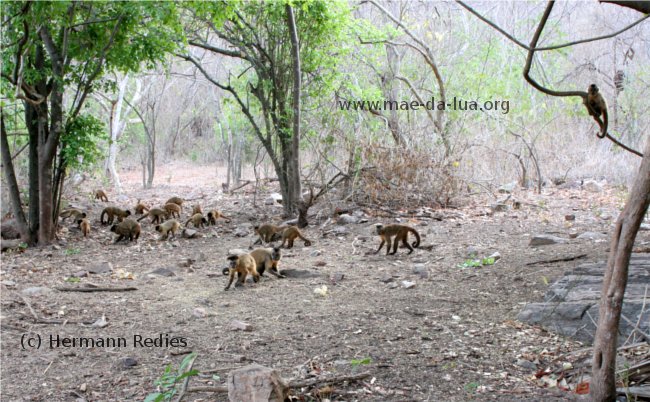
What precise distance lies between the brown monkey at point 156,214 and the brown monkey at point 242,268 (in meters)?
5.84

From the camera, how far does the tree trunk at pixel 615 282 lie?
3.57 m

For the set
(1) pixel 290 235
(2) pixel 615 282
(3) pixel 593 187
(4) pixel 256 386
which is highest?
(3) pixel 593 187

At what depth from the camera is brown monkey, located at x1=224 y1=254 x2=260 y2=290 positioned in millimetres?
7883

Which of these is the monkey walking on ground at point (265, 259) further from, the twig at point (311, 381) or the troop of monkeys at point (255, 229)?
the twig at point (311, 381)

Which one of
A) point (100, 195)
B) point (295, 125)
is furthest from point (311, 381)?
point (100, 195)

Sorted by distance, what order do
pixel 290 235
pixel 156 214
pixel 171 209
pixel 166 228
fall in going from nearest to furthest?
pixel 290 235 → pixel 166 228 → pixel 156 214 → pixel 171 209

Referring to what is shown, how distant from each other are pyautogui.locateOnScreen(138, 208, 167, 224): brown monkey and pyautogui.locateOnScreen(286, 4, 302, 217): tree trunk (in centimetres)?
278

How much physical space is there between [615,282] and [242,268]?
17.0 ft

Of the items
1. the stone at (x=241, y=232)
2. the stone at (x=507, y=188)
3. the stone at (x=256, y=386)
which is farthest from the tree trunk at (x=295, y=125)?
the stone at (x=256, y=386)

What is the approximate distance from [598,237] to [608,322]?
5954mm

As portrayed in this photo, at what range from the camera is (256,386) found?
164 inches

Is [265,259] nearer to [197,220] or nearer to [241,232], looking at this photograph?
[241,232]

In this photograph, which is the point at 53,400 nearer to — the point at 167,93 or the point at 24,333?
the point at 24,333

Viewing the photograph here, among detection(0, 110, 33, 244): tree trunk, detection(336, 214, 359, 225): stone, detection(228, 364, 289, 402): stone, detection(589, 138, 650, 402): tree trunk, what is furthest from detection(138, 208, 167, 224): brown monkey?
detection(589, 138, 650, 402): tree trunk
